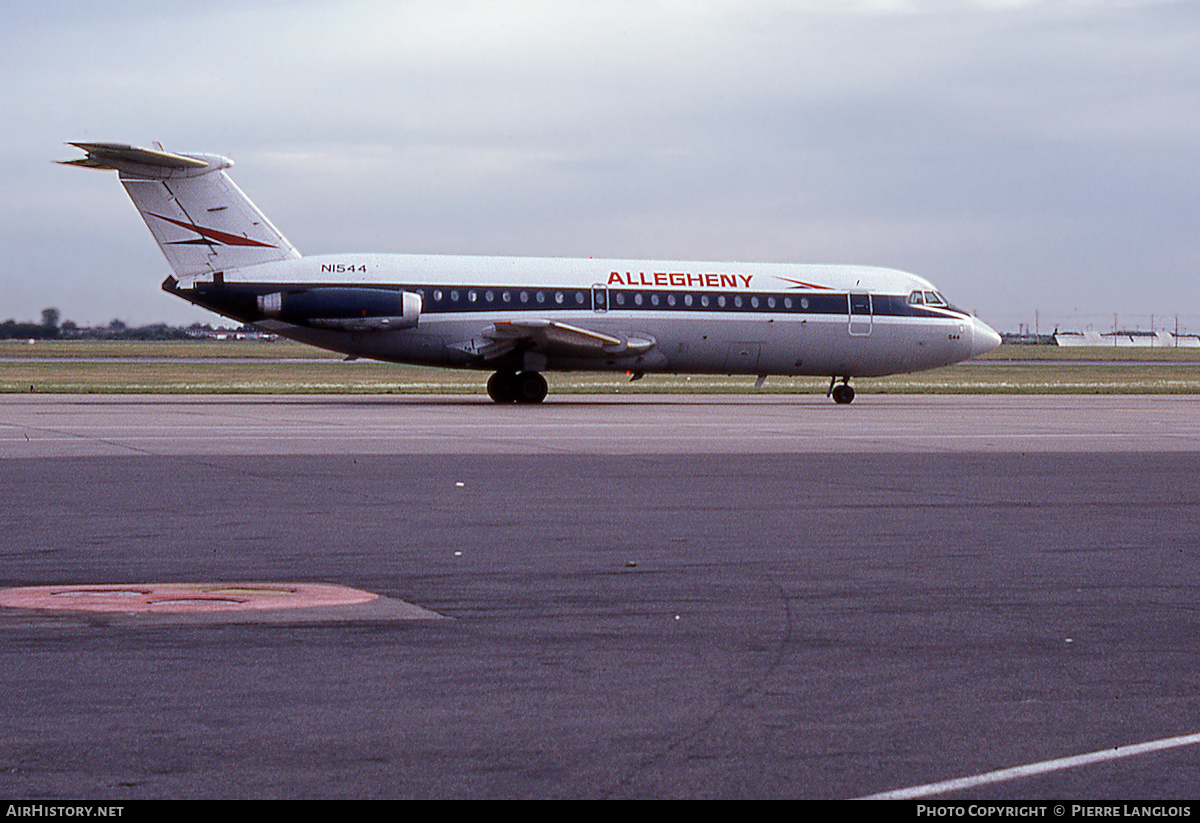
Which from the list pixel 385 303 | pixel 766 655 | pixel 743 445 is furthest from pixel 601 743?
pixel 385 303

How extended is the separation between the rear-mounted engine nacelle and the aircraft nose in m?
16.3

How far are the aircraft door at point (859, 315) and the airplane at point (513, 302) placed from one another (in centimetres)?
4

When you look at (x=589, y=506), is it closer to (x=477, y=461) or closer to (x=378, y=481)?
(x=378, y=481)

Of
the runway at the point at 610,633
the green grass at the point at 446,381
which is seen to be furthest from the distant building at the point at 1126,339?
the runway at the point at 610,633

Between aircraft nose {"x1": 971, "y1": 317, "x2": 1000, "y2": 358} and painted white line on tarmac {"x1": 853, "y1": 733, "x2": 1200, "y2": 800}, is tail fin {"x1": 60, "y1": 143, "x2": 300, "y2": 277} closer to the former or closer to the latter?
aircraft nose {"x1": 971, "y1": 317, "x2": 1000, "y2": 358}

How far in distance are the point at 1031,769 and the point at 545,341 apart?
29561 mm

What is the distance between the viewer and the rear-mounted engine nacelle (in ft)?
112

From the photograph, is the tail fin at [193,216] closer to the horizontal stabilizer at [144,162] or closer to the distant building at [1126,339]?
the horizontal stabilizer at [144,162]

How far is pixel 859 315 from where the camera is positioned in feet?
125

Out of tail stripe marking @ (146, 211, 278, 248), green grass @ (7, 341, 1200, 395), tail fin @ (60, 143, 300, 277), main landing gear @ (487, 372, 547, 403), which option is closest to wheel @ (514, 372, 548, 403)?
main landing gear @ (487, 372, 547, 403)

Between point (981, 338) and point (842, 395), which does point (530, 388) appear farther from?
point (981, 338)

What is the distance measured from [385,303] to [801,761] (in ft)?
96.7

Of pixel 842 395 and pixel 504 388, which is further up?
pixel 504 388

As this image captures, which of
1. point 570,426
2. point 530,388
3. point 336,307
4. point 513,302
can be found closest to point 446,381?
point 530,388
